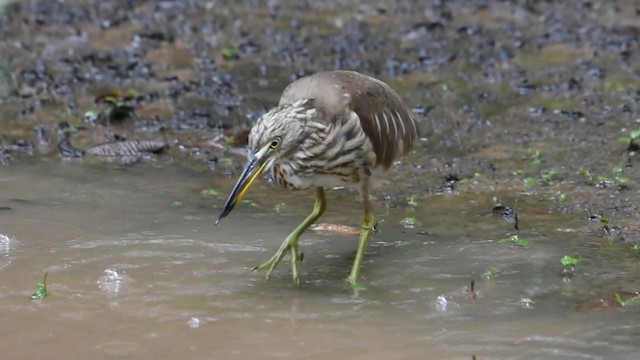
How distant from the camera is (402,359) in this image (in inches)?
181

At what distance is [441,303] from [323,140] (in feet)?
3.18

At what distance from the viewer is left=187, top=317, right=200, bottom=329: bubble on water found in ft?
16.3

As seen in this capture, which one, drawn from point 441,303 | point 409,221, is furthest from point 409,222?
point 441,303

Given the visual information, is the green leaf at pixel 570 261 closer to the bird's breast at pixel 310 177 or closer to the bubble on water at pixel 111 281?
the bird's breast at pixel 310 177

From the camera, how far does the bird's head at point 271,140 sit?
521 cm

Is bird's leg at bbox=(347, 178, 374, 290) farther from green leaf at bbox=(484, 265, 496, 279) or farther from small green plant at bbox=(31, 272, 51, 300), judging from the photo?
small green plant at bbox=(31, 272, 51, 300)

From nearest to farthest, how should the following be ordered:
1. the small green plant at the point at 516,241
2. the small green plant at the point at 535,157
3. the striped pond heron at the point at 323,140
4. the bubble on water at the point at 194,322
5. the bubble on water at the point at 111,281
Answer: the bubble on water at the point at 194,322
the striped pond heron at the point at 323,140
the bubble on water at the point at 111,281
the small green plant at the point at 516,241
the small green plant at the point at 535,157

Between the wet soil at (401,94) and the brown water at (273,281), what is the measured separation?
7 centimetres

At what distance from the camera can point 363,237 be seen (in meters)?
5.87

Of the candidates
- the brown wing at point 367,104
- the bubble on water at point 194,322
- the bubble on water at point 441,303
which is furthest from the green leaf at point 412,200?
the bubble on water at point 194,322

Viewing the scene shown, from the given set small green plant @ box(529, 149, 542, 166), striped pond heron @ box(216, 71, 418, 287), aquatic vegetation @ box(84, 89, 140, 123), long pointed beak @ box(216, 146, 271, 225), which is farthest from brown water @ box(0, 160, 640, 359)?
aquatic vegetation @ box(84, 89, 140, 123)

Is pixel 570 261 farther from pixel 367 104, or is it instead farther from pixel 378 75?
pixel 378 75

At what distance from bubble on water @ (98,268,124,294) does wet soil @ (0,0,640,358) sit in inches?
43.9

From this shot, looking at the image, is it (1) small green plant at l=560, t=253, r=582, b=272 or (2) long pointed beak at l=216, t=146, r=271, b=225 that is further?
(1) small green plant at l=560, t=253, r=582, b=272
